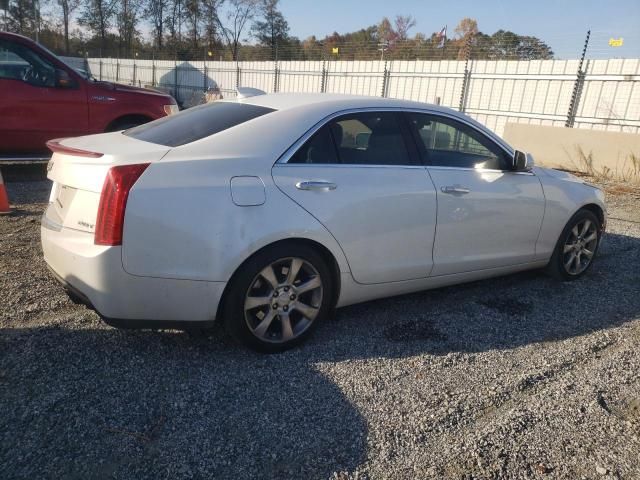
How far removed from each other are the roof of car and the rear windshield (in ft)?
0.37

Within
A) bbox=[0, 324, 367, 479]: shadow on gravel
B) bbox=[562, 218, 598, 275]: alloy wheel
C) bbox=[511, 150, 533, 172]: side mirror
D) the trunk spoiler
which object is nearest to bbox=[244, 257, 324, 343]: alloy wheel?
bbox=[0, 324, 367, 479]: shadow on gravel

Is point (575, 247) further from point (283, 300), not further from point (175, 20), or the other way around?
point (175, 20)

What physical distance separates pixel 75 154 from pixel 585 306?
4.02 m

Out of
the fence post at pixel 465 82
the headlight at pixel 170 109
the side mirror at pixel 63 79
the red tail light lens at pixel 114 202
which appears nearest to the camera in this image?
the red tail light lens at pixel 114 202

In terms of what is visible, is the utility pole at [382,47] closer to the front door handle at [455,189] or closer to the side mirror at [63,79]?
the side mirror at [63,79]

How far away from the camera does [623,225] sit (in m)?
7.25

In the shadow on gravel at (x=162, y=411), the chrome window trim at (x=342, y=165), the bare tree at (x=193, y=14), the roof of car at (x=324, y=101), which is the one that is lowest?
the shadow on gravel at (x=162, y=411)

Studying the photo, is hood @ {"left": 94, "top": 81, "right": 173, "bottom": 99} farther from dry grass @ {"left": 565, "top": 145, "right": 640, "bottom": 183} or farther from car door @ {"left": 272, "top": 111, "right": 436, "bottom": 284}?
dry grass @ {"left": 565, "top": 145, "right": 640, "bottom": 183}

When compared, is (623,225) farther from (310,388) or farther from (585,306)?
(310,388)

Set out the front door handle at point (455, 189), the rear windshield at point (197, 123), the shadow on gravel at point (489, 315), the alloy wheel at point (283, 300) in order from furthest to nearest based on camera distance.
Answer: the front door handle at point (455, 189), the shadow on gravel at point (489, 315), the rear windshield at point (197, 123), the alloy wheel at point (283, 300)

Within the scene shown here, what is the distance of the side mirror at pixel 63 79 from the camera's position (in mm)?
7402

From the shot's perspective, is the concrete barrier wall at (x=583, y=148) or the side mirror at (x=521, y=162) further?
the concrete barrier wall at (x=583, y=148)

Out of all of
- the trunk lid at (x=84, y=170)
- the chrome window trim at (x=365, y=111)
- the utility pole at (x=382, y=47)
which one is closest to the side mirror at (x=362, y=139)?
the chrome window trim at (x=365, y=111)

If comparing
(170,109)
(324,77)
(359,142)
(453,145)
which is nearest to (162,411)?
(359,142)
